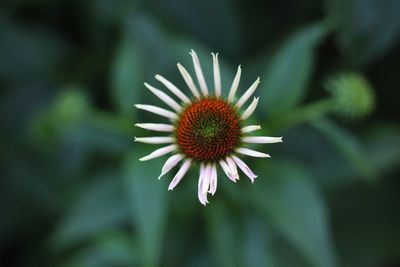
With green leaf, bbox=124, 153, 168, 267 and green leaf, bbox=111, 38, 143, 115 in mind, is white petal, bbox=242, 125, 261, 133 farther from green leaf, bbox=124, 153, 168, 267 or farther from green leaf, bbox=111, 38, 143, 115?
green leaf, bbox=111, 38, 143, 115

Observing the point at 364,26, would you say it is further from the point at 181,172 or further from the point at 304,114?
the point at 181,172

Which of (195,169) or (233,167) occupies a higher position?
(195,169)

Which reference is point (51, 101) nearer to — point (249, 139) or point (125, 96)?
point (125, 96)

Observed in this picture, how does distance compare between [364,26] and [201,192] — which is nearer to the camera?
[201,192]

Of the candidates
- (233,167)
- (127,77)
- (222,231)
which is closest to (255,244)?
(222,231)

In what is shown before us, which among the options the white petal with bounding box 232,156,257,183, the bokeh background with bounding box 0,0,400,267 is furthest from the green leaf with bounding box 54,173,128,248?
the white petal with bounding box 232,156,257,183

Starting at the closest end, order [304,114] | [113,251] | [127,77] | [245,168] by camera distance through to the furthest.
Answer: [245,168]
[304,114]
[127,77]
[113,251]
